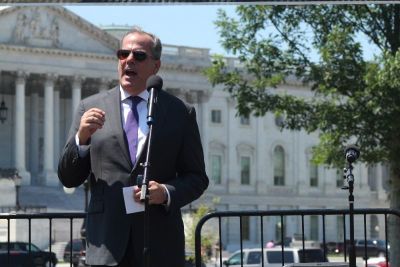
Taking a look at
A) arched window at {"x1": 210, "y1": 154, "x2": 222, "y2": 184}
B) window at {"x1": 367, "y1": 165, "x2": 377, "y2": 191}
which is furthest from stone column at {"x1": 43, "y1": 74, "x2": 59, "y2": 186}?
window at {"x1": 367, "y1": 165, "x2": 377, "y2": 191}

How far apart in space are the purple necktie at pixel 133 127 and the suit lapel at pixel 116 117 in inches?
1.1

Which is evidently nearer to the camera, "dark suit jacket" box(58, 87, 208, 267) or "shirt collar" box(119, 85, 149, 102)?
"dark suit jacket" box(58, 87, 208, 267)

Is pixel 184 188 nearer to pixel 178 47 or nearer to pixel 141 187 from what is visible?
pixel 141 187

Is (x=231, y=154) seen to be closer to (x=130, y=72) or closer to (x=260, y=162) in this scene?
(x=260, y=162)

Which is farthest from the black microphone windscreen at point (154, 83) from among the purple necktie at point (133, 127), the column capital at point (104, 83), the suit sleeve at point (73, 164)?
the column capital at point (104, 83)

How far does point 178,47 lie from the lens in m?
98.6

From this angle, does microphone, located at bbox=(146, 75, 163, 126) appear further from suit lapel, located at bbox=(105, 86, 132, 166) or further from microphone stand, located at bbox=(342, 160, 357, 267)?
microphone stand, located at bbox=(342, 160, 357, 267)

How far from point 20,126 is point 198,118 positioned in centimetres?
1764

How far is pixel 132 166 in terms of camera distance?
5.51 meters

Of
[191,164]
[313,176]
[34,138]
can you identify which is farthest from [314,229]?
[191,164]

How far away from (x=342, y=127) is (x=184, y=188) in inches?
598

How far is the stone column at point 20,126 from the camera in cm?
8606

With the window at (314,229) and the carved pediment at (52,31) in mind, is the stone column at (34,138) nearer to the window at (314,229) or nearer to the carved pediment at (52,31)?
the carved pediment at (52,31)

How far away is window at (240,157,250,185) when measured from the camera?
103 metres
